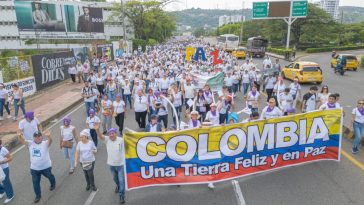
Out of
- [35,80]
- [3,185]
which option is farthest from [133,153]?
[35,80]

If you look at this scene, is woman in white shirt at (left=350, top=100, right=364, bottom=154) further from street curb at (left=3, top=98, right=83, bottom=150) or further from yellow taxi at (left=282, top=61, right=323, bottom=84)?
yellow taxi at (left=282, top=61, right=323, bottom=84)

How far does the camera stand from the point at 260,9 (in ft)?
126

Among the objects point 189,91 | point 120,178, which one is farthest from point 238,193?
point 189,91

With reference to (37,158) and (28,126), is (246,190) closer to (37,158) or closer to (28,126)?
(37,158)

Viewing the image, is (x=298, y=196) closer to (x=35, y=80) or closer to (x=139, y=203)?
(x=139, y=203)

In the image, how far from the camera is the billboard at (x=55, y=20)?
42.5m

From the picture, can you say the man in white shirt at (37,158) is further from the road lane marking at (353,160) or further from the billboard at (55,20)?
the billboard at (55,20)

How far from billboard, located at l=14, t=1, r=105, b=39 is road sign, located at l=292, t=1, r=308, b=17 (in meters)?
27.1

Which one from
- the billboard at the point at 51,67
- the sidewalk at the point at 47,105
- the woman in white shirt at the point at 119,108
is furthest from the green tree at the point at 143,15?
the woman in white shirt at the point at 119,108

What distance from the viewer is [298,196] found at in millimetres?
6137

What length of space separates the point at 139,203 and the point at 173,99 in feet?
16.4

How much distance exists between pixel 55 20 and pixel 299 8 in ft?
110

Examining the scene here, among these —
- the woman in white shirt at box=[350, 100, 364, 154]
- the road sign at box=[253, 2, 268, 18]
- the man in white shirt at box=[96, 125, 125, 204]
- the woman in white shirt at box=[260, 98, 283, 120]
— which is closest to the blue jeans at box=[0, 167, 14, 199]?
the man in white shirt at box=[96, 125, 125, 204]

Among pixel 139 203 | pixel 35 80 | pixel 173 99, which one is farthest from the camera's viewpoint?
pixel 35 80
